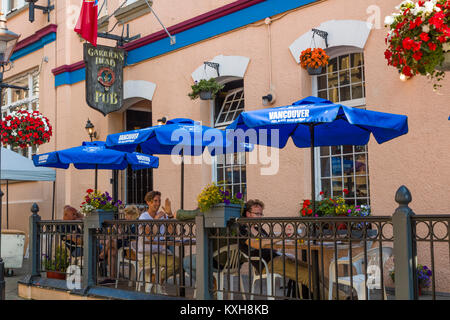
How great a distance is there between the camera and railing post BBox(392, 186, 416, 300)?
15.5 ft

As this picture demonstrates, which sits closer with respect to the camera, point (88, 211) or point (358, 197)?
point (88, 211)

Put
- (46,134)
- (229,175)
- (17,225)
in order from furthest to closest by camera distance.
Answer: (17,225) → (46,134) → (229,175)

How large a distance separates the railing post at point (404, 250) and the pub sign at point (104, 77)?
7918 mm

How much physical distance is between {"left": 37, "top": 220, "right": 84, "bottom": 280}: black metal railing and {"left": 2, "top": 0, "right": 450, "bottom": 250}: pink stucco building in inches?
113

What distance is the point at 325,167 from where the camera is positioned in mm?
8961

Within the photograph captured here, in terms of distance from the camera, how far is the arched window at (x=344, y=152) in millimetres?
8469

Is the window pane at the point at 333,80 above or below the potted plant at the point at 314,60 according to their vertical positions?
below

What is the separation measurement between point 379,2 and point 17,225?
11.9 m

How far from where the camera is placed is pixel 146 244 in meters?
7.47

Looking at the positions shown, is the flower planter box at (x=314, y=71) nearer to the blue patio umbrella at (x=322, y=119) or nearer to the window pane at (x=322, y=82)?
the window pane at (x=322, y=82)

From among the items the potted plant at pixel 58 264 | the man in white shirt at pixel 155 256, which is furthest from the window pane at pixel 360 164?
the potted plant at pixel 58 264

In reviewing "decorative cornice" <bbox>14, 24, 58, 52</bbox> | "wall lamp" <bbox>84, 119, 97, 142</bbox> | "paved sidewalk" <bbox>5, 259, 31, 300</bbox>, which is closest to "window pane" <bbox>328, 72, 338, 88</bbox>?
"paved sidewalk" <bbox>5, 259, 31, 300</bbox>
